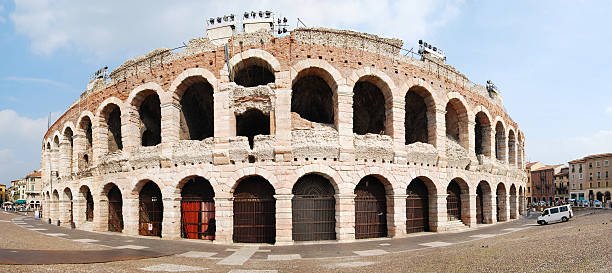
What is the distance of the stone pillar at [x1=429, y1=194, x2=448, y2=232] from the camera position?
20.3 metres

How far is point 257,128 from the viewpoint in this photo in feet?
71.8

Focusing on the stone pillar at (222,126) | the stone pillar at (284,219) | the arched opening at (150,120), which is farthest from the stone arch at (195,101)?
the stone pillar at (284,219)

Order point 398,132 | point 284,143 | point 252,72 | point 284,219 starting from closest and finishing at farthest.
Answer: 1. point 284,219
2. point 284,143
3. point 398,132
4. point 252,72

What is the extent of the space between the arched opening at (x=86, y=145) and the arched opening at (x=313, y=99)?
16.2m

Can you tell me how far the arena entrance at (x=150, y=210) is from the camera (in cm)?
2031

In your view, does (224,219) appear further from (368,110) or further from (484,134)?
(484,134)

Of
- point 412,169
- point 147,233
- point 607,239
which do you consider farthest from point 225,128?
point 607,239

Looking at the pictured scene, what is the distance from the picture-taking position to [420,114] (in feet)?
76.1

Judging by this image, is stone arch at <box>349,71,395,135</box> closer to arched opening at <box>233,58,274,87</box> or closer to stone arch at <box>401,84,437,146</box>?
stone arch at <box>401,84,437,146</box>

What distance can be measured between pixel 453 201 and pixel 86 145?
2740cm

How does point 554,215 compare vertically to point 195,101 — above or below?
below

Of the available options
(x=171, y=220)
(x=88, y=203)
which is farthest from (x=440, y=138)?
(x=88, y=203)

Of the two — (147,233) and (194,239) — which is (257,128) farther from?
(147,233)

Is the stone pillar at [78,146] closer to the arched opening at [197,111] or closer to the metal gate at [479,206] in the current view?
the arched opening at [197,111]
